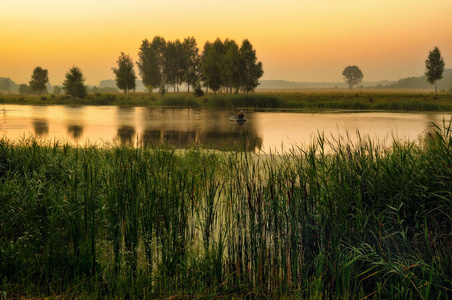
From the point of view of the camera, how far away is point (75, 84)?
73000mm

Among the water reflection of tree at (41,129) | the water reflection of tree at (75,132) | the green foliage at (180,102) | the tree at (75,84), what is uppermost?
the tree at (75,84)

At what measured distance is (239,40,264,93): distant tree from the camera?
71875 mm

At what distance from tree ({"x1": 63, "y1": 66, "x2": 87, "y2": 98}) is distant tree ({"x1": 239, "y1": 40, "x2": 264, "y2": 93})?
29.4 meters

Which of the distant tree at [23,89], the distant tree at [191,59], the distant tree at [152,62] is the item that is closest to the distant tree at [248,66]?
the distant tree at [191,59]

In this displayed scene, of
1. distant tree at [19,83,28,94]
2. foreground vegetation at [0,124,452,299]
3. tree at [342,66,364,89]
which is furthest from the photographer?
tree at [342,66,364,89]

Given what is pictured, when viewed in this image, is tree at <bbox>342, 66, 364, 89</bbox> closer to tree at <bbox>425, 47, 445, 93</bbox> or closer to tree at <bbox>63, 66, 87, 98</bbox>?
tree at <bbox>425, 47, 445, 93</bbox>

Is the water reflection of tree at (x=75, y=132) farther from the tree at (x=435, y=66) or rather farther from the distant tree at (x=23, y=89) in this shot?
the distant tree at (x=23, y=89)

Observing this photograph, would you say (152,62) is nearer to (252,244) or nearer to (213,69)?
(213,69)

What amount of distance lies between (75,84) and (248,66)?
3161 cm

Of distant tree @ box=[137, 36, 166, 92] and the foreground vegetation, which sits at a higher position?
distant tree @ box=[137, 36, 166, 92]

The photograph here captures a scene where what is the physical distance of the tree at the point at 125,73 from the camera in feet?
259

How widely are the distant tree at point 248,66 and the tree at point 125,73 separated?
73.5 ft

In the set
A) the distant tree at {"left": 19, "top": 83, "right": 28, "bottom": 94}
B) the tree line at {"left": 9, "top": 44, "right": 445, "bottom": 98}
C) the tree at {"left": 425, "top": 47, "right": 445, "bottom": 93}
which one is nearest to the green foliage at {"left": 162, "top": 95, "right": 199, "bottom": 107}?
the tree line at {"left": 9, "top": 44, "right": 445, "bottom": 98}

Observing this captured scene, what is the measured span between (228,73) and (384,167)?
67312 mm
